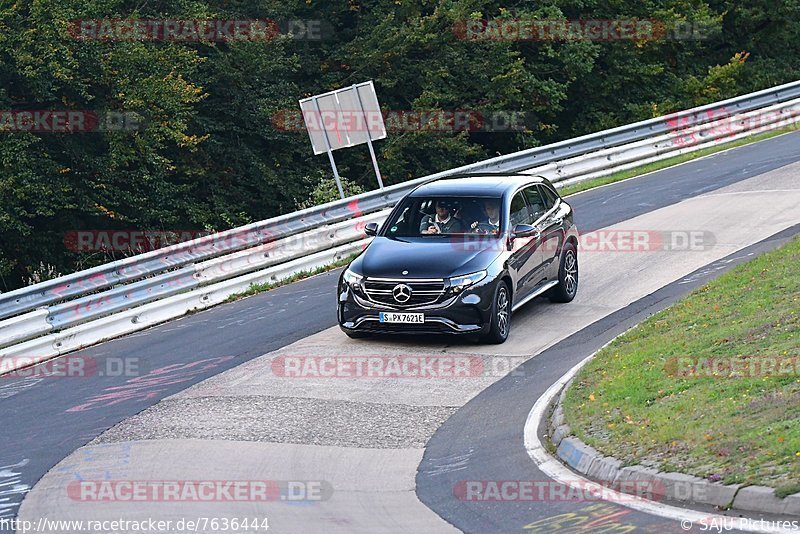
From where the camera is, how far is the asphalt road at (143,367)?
1137cm

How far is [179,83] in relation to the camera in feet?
103

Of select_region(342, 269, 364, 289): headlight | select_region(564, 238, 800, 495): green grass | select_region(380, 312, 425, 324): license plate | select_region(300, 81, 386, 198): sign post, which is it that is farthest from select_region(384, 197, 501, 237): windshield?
select_region(300, 81, 386, 198): sign post

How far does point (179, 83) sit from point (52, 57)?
3.86 metres

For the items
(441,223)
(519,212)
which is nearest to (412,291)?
(441,223)

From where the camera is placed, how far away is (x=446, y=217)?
1516cm

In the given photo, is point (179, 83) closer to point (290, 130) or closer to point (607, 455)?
point (290, 130)

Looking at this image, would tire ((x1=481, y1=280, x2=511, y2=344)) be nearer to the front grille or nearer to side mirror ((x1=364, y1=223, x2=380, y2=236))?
the front grille

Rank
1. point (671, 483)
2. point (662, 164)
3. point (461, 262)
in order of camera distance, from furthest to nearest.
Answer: point (662, 164)
point (461, 262)
point (671, 483)

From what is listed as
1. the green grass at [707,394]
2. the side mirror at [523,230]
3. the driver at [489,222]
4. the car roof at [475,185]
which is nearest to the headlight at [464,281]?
the side mirror at [523,230]

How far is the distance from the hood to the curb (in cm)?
402

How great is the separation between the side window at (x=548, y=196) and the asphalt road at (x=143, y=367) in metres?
3.42

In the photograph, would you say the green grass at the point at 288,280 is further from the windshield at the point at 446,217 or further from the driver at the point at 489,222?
the driver at the point at 489,222

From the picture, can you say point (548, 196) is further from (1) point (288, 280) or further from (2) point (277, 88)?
(2) point (277, 88)

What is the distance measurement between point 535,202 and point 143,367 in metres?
5.69
